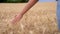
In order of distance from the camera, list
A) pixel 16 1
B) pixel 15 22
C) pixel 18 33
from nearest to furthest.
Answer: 1. pixel 18 33
2. pixel 15 22
3. pixel 16 1

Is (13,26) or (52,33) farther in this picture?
(13,26)

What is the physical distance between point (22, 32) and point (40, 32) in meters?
0.09

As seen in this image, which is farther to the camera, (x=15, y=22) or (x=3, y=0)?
(x=3, y=0)

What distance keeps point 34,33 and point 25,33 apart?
5 centimetres

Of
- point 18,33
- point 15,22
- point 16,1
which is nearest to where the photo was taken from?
point 18,33

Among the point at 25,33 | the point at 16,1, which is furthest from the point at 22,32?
the point at 16,1

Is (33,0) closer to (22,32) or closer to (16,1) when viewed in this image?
(22,32)

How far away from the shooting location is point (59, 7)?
126 centimetres

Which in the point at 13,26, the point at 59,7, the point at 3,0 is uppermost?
the point at 59,7

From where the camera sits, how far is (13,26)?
1.34 meters

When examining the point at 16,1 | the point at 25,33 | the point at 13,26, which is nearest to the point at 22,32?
the point at 25,33

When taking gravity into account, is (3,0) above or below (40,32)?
below

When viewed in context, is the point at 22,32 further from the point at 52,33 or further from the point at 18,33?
the point at 52,33

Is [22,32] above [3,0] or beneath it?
above
